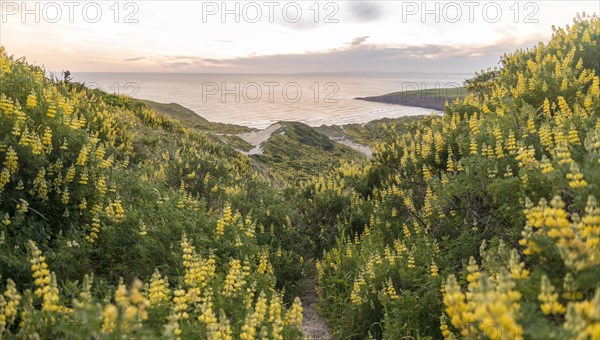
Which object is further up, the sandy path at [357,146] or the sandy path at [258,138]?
the sandy path at [258,138]

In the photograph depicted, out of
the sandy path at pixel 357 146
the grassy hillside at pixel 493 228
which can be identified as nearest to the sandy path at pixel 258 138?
the sandy path at pixel 357 146

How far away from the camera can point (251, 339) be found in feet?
11.7

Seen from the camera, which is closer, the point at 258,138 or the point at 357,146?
the point at 258,138

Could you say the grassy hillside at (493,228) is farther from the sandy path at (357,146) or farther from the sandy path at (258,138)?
the sandy path at (357,146)

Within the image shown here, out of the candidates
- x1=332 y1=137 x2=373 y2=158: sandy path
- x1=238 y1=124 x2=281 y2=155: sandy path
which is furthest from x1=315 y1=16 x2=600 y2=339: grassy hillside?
x1=332 y1=137 x2=373 y2=158: sandy path

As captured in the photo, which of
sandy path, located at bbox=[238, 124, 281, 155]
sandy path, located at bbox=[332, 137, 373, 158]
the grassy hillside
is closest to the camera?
the grassy hillside

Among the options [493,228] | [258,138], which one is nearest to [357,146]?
[258,138]

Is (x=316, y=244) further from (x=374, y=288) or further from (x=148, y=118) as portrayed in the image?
(x=148, y=118)

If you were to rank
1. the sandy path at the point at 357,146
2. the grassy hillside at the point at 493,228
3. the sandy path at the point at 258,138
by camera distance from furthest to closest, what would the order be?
1. the sandy path at the point at 357,146
2. the sandy path at the point at 258,138
3. the grassy hillside at the point at 493,228

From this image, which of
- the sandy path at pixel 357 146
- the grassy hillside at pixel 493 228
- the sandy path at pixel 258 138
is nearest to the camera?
the grassy hillside at pixel 493 228

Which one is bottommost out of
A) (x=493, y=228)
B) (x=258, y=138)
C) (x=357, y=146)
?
(x=357, y=146)

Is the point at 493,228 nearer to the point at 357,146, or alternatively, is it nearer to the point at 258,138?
the point at 258,138

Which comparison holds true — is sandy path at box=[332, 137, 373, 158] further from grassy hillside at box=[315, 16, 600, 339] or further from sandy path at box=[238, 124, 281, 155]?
grassy hillside at box=[315, 16, 600, 339]

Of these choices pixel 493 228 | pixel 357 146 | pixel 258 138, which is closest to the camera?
pixel 493 228
